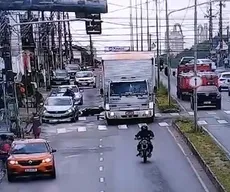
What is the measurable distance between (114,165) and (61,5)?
5944 mm

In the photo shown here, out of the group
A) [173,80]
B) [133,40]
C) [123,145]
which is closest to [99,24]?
[123,145]

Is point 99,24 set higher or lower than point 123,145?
higher

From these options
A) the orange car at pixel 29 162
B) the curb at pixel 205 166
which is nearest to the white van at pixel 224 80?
the curb at pixel 205 166

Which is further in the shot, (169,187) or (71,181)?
(71,181)

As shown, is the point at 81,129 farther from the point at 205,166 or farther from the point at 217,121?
the point at 205,166

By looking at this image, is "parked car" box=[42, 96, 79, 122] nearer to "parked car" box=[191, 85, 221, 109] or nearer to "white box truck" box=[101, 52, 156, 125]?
"white box truck" box=[101, 52, 156, 125]

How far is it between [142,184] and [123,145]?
10772 millimetres

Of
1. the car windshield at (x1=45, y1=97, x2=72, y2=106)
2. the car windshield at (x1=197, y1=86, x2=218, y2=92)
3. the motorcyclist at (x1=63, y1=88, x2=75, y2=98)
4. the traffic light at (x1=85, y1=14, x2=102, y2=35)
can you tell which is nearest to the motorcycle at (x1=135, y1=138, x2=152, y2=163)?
the traffic light at (x1=85, y1=14, x2=102, y2=35)

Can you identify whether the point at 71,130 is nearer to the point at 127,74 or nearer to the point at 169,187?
the point at 127,74

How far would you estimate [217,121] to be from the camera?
145ft

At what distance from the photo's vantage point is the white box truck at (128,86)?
140ft

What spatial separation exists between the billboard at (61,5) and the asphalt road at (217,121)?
298 inches

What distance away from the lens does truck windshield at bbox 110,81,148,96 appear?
42.8m

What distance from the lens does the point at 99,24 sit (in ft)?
102
